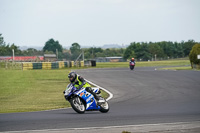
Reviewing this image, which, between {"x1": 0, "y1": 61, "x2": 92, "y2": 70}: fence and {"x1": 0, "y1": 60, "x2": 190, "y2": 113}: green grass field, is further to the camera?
{"x1": 0, "y1": 61, "x2": 92, "y2": 70}: fence

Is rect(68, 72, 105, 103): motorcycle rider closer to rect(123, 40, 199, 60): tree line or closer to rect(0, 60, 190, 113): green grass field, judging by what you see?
rect(0, 60, 190, 113): green grass field

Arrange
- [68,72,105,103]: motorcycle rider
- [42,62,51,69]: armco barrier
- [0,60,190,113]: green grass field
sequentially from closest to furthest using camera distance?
[68,72,105,103]: motorcycle rider < [0,60,190,113]: green grass field < [42,62,51,69]: armco barrier

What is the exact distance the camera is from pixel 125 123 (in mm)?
10430

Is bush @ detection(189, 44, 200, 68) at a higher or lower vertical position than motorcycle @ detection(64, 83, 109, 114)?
higher

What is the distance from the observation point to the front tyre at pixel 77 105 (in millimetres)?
13219

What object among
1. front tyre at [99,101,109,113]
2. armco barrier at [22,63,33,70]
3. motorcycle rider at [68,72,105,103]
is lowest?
front tyre at [99,101,109,113]

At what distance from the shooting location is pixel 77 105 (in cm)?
1332

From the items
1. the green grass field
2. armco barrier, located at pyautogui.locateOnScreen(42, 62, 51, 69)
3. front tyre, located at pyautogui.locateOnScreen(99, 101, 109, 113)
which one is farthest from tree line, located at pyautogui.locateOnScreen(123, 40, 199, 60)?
front tyre, located at pyautogui.locateOnScreen(99, 101, 109, 113)

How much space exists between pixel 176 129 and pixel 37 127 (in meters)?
3.05

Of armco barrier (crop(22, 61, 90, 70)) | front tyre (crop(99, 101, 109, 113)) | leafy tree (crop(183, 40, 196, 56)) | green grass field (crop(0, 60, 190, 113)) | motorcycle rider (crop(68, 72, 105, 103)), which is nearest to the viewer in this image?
motorcycle rider (crop(68, 72, 105, 103))

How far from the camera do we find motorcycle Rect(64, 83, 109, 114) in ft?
43.3

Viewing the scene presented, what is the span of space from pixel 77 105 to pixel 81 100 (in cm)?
21

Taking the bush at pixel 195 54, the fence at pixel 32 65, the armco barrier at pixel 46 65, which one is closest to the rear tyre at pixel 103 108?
the bush at pixel 195 54

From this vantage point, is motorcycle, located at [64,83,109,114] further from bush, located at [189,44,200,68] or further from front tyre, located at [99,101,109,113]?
bush, located at [189,44,200,68]
